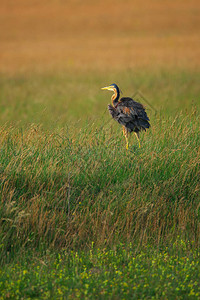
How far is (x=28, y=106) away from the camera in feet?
60.0

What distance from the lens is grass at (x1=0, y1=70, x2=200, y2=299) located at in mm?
5289

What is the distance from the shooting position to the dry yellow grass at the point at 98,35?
2992 centimetres

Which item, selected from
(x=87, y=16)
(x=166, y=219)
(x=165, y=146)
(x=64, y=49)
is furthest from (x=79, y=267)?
(x=87, y=16)

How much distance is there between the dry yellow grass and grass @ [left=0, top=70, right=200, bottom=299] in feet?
63.2

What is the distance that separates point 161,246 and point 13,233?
168cm

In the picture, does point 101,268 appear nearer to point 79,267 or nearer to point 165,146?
point 79,267

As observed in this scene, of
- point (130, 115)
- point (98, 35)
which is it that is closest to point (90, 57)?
point (98, 35)

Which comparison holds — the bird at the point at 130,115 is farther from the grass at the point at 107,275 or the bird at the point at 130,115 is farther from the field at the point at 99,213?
the grass at the point at 107,275

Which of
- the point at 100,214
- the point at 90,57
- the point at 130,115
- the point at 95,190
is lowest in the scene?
the point at 100,214

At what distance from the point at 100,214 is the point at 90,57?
87.1 ft

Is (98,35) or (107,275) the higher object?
(98,35)

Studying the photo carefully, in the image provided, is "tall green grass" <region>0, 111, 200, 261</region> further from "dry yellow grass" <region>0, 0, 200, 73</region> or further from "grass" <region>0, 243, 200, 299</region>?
"dry yellow grass" <region>0, 0, 200, 73</region>

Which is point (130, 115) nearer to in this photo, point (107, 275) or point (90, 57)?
point (107, 275)

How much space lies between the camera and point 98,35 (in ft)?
151
